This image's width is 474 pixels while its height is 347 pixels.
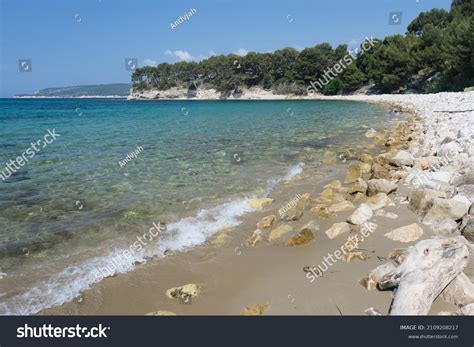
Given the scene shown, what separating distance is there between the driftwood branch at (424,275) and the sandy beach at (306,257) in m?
0.18

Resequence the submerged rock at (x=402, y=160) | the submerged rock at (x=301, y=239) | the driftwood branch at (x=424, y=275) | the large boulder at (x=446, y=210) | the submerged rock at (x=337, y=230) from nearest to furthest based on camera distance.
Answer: the driftwood branch at (x=424, y=275) < the large boulder at (x=446, y=210) < the submerged rock at (x=301, y=239) < the submerged rock at (x=337, y=230) < the submerged rock at (x=402, y=160)

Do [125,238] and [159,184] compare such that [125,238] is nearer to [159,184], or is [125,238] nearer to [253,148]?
[159,184]

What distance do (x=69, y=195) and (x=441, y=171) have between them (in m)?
9.97

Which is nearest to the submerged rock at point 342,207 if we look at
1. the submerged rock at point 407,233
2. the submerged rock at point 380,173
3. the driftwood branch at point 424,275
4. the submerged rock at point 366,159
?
the submerged rock at point 407,233

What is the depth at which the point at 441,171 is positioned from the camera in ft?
29.1

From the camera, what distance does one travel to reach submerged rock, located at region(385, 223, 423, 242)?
6.02 metres

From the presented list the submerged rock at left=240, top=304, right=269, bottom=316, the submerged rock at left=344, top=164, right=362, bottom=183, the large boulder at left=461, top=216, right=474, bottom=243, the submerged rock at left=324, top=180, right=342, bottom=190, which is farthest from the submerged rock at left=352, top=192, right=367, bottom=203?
the submerged rock at left=240, top=304, right=269, bottom=316

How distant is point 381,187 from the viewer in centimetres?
845

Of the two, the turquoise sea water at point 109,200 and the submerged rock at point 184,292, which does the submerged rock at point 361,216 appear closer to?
the turquoise sea water at point 109,200

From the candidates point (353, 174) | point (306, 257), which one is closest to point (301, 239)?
point (306, 257)

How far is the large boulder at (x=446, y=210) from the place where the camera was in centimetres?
632

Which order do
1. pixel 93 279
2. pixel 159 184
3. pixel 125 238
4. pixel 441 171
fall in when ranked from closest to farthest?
pixel 93 279 < pixel 125 238 < pixel 441 171 < pixel 159 184

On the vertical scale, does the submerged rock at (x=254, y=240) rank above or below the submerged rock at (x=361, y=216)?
below
